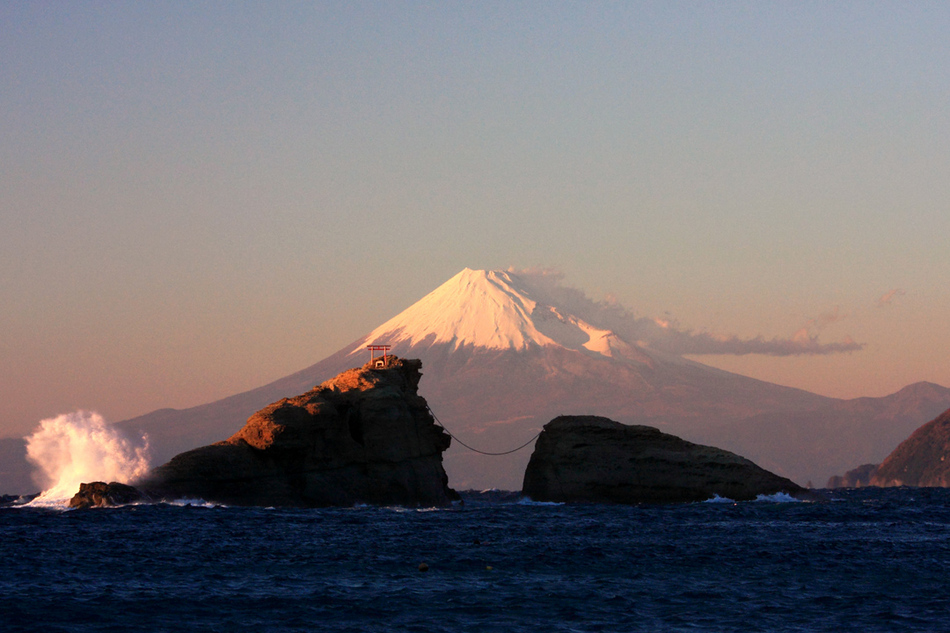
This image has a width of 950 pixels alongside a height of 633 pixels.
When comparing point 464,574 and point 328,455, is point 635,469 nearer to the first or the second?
point 328,455

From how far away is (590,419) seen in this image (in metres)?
92.8

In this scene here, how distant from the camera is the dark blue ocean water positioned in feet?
109

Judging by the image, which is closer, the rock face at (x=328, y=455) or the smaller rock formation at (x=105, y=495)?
the smaller rock formation at (x=105, y=495)

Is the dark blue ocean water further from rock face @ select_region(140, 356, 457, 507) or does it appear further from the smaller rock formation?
rock face @ select_region(140, 356, 457, 507)

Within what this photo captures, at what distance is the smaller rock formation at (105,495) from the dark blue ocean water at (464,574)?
5.34 metres

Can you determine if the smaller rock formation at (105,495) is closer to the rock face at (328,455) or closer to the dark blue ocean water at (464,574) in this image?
the rock face at (328,455)

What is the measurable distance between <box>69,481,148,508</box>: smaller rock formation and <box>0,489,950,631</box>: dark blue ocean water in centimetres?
534

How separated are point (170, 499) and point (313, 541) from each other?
2456 centimetres

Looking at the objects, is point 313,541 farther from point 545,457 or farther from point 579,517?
point 545,457

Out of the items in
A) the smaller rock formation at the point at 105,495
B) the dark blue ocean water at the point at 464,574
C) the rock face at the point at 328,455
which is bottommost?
the dark blue ocean water at the point at 464,574

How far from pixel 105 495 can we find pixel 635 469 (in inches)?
1637

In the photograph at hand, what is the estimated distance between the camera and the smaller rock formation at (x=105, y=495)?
7375 cm

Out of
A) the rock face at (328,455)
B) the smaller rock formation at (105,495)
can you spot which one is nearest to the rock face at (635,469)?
the rock face at (328,455)

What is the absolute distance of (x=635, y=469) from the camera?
8962 centimetres
